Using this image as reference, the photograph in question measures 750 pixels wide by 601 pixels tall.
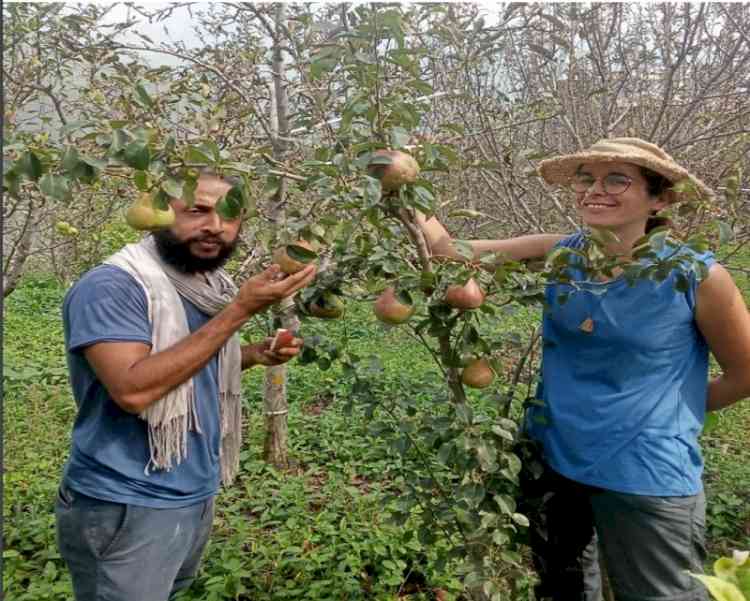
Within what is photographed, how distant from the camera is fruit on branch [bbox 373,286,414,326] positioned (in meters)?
1.46

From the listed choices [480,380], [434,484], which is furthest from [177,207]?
[434,484]

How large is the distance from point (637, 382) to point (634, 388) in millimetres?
16

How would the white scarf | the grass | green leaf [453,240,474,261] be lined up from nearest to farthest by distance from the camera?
1. green leaf [453,240,474,261]
2. the white scarf
3. the grass

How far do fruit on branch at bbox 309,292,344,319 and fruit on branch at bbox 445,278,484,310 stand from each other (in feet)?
1.00

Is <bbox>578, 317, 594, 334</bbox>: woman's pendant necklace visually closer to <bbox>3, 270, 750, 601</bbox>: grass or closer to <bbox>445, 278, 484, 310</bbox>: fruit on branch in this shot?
<bbox>445, 278, 484, 310</bbox>: fruit on branch

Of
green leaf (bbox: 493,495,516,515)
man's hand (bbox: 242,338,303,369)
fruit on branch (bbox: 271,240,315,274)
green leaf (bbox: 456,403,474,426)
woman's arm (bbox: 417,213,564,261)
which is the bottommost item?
green leaf (bbox: 493,495,516,515)

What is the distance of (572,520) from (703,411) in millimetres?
421

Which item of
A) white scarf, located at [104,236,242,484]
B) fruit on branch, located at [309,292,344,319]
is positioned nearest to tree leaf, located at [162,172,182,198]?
white scarf, located at [104,236,242,484]

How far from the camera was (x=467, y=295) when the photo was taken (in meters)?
1.36

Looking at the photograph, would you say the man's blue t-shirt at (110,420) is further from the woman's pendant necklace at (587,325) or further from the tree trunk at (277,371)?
the woman's pendant necklace at (587,325)

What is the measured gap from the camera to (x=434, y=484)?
1.73 meters

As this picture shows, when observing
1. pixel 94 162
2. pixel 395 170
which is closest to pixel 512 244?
pixel 395 170

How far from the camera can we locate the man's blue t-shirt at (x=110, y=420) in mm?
1372

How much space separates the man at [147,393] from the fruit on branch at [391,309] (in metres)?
0.20
